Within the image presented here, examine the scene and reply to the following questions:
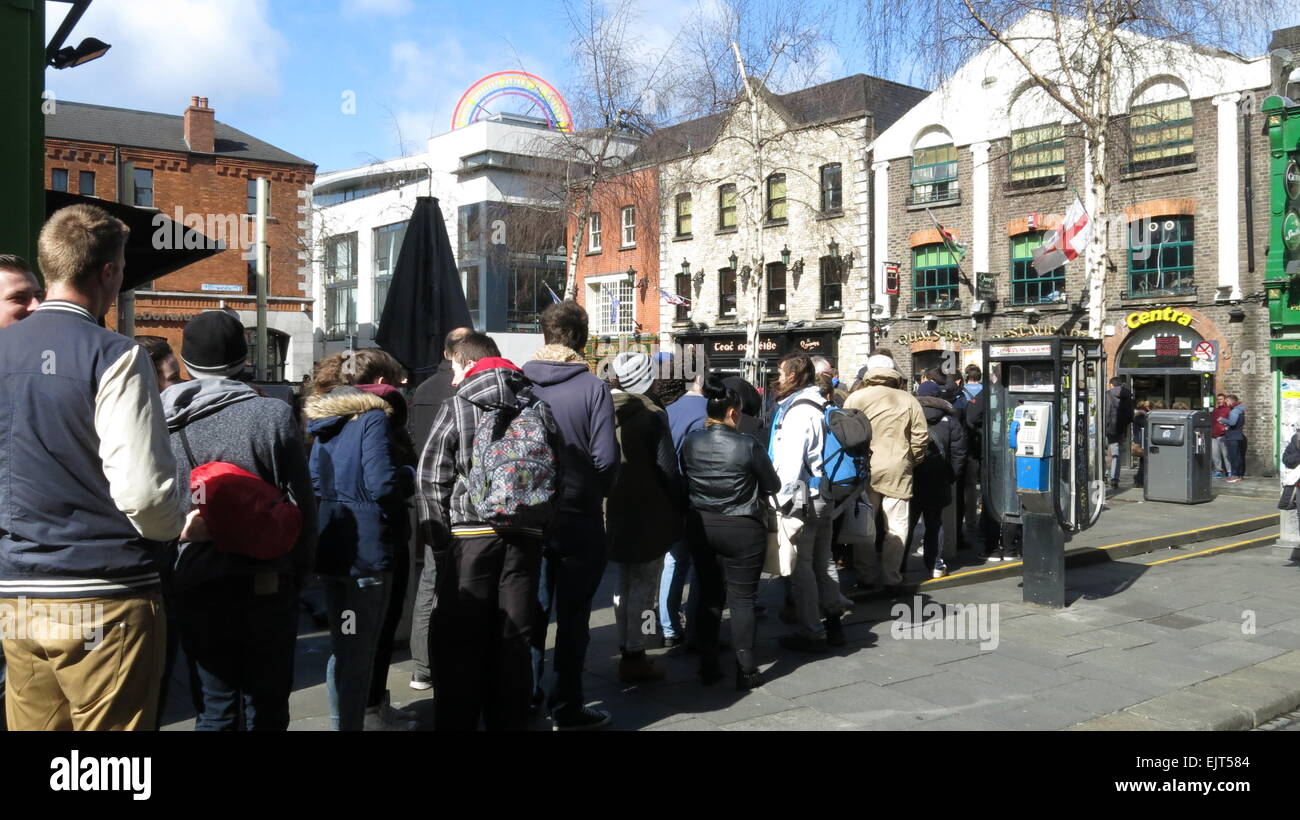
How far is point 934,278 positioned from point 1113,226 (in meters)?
4.93

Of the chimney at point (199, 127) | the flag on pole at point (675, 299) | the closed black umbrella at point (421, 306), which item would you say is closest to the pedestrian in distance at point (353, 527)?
the closed black umbrella at point (421, 306)

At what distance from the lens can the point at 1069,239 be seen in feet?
62.9

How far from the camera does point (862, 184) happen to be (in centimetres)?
2888

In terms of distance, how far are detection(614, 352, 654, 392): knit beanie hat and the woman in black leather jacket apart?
44 centimetres

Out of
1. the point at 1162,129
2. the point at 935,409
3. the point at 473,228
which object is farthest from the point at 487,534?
the point at 473,228

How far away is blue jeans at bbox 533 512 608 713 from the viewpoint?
4.93 meters

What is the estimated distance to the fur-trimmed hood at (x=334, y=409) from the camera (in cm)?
446

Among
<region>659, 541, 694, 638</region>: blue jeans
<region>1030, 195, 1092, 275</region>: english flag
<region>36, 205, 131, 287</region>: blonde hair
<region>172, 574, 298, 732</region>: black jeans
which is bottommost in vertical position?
<region>659, 541, 694, 638</region>: blue jeans

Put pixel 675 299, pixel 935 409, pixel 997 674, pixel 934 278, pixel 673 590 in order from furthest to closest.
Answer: pixel 675 299 → pixel 934 278 → pixel 935 409 → pixel 673 590 → pixel 997 674

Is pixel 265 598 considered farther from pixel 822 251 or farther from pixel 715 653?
pixel 822 251

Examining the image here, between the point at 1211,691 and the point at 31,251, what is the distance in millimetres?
7860

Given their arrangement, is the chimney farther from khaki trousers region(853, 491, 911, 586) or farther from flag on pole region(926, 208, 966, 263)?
khaki trousers region(853, 491, 911, 586)

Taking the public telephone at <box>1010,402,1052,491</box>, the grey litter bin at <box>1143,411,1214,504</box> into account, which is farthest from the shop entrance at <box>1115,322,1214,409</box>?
the public telephone at <box>1010,402,1052,491</box>

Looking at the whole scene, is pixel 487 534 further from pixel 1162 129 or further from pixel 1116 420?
pixel 1162 129
